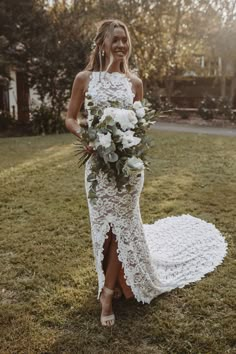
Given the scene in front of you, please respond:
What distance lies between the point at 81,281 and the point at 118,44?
211 cm

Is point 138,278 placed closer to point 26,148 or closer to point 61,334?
point 61,334

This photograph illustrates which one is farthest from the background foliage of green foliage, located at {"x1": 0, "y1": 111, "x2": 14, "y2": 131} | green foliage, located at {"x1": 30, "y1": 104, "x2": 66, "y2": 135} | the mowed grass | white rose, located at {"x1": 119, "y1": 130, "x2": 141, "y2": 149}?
white rose, located at {"x1": 119, "y1": 130, "x2": 141, "y2": 149}

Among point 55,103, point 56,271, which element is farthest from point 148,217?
point 55,103

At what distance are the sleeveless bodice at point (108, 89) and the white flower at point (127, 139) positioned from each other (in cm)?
32

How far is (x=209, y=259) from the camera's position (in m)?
4.00

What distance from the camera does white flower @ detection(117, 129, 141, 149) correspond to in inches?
104

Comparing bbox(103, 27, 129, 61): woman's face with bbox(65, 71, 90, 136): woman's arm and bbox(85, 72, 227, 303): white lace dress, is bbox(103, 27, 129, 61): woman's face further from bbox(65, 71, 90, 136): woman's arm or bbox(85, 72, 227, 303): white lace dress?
bbox(65, 71, 90, 136): woman's arm

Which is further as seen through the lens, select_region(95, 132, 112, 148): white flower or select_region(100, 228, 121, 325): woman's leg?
select_region(100, 228, 121, 325): woman's leg

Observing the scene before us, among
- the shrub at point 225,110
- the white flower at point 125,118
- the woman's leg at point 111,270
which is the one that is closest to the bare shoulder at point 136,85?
the white flower at point 125,118

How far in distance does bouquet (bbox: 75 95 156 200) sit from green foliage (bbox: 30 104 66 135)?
11.7 metres

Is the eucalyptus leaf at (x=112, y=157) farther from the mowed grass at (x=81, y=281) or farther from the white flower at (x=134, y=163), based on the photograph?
the mowed grass at (x=81, y=281)

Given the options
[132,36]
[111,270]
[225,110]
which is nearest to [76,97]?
[111,270]

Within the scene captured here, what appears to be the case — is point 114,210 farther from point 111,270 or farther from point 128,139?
point 128,139

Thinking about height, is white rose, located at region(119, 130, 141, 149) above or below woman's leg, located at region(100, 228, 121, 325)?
above
